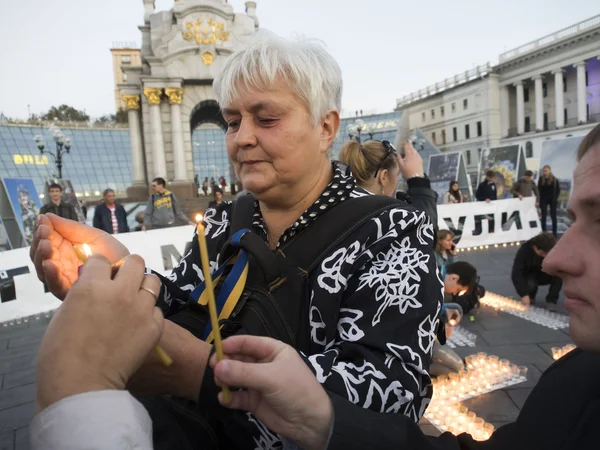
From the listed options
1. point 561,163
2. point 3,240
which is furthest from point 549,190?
point 3,240

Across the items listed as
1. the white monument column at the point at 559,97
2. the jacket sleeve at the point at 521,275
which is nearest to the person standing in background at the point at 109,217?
the jacket sleeve at the point at 521,275

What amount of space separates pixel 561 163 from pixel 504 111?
178 ft

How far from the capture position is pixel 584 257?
3.07ft

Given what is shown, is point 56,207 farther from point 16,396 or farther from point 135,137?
point 135,137

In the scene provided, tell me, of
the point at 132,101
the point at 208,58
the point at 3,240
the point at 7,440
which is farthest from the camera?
A: the point at 132,101

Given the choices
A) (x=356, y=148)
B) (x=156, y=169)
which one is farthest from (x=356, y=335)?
(x=156, y=169)

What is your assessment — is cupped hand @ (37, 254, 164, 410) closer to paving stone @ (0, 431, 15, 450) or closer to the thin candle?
the thin candle

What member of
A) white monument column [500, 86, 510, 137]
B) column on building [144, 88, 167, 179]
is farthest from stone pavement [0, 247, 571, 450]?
white monument column [500, 86, 510, 137]

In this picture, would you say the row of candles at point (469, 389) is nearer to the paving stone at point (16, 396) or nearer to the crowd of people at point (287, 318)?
the crowd of people at point (287, 318)

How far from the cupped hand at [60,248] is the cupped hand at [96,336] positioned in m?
0.57

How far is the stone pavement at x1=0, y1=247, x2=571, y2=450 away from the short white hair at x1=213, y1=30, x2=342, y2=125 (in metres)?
2.96

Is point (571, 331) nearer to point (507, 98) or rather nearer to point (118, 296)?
point (118, 296)

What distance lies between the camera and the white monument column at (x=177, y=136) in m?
22.2

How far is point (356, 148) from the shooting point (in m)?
3.36
